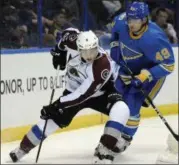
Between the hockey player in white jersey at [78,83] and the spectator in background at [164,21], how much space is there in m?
2.78

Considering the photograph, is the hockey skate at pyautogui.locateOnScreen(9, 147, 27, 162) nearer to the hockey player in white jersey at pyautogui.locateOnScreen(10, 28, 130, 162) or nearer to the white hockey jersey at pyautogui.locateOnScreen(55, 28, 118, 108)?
the hockey player in white jersey at pyautogui.locateOnScreen(10, 28, 130, 162)

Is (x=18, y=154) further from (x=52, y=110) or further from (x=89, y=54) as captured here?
(x=89, y=54)

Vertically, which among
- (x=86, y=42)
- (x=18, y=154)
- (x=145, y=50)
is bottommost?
(x=18, y=154)

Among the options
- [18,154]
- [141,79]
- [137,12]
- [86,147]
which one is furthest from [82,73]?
[86,147]

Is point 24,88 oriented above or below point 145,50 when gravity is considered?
below

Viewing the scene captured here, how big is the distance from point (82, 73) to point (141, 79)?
38 cm

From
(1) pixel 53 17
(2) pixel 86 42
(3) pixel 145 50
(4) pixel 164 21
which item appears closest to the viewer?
(2) pixel 86 42

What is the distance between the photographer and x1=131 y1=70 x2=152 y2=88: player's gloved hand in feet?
14.7

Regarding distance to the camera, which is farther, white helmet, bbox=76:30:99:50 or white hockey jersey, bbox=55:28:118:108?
white hockey jersey, bbox=55:28:118:108

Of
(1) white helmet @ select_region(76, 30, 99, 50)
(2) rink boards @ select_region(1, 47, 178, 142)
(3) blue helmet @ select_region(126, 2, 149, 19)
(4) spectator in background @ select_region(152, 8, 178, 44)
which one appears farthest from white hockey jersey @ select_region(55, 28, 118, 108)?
(4) spectator in background @ select_region(152, 8, 178, 44)

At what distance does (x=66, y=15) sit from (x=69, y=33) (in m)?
1.70

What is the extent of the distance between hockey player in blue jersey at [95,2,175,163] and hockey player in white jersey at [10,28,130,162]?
0.48 ft

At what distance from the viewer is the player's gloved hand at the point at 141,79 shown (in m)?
4.47

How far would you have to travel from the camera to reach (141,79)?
4477 mm
